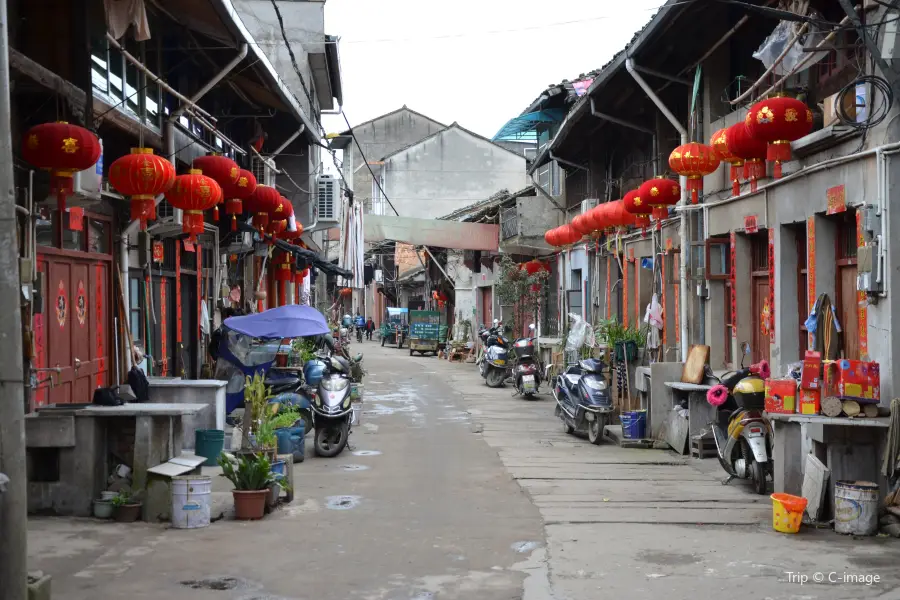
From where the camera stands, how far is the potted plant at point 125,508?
9008 mm

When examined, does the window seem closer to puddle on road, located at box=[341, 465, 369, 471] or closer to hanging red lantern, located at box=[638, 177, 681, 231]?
puddle on road, located at box=[341, 465, 369, 471]

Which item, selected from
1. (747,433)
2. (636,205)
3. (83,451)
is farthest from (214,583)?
(636,205)

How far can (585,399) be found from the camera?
613 inches

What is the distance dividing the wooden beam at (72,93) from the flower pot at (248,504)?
425 cm

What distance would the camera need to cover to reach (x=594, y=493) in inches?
433

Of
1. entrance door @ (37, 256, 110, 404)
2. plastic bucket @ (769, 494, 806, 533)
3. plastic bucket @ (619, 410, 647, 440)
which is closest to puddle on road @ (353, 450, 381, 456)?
entrance door @ (37, 256, 110, 404)

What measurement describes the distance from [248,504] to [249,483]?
213mm

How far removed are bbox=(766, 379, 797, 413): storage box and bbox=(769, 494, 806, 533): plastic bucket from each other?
1046 millimetres

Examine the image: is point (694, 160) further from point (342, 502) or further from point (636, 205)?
point (342, 502)

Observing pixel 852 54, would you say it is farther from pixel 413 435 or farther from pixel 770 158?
pixel 413 435

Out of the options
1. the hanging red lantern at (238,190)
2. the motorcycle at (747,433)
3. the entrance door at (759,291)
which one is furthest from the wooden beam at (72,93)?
the entrance door at (759,291)

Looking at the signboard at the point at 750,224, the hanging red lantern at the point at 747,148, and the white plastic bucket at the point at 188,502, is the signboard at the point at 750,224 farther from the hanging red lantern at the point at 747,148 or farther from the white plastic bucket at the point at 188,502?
the white plastic bucket at the point at 188,502

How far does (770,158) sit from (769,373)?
122 inches

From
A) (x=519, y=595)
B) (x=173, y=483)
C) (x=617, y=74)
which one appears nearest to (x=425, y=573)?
(x=519, y=595)
